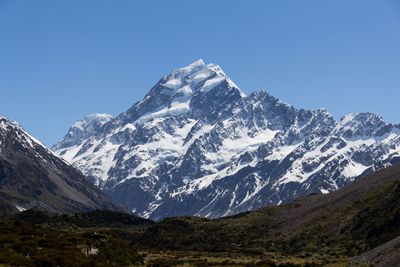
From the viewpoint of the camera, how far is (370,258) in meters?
73.1

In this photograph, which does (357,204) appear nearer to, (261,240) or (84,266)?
(261,240)

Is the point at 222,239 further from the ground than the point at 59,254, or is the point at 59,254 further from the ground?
the point at 222,239

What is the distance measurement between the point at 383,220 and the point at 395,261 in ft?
224

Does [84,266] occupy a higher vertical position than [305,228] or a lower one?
lower

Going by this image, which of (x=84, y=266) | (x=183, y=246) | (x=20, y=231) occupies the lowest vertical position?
(x=84, y=266)

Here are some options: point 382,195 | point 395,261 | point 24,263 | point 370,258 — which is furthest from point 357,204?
point 24,263

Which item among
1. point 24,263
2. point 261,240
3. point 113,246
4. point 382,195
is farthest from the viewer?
point 261,240

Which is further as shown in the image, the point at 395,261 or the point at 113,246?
the point at 113,246

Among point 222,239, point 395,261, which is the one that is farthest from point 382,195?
point 395,261

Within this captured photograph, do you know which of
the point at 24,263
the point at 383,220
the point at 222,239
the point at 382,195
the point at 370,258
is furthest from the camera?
the point at 222,239

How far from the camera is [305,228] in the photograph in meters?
163

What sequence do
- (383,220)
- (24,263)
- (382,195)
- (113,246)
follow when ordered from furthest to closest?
(382,195)
(383,220)
(113,246)
(24,263)

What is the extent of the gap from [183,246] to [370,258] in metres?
98.5

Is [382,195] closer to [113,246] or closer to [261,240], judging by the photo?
[261,240]
